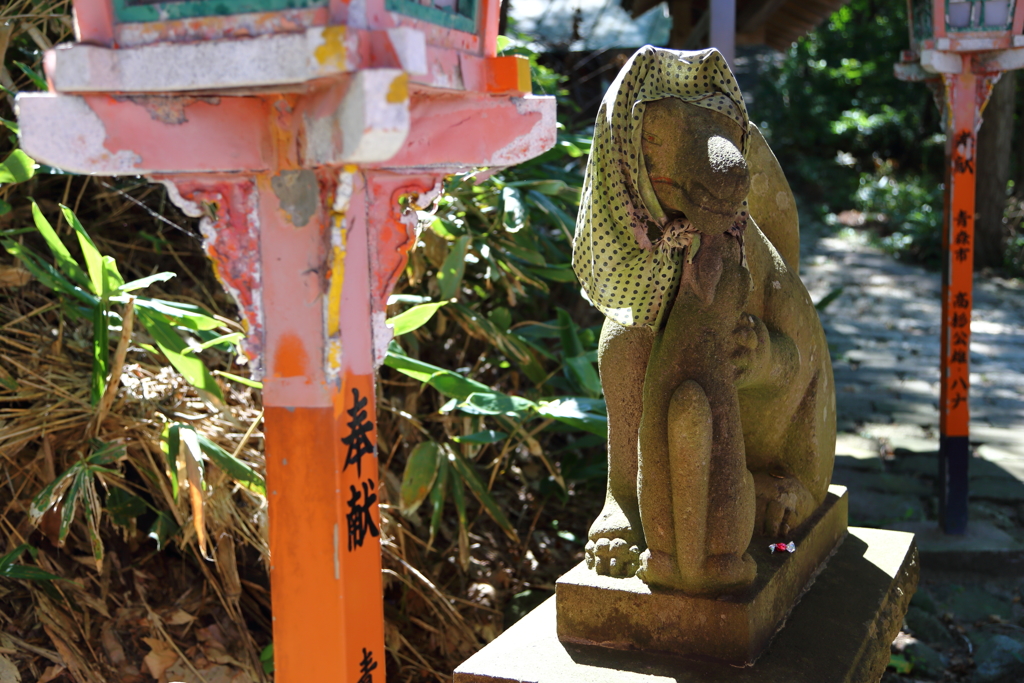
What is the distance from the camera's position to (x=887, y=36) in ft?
43.9

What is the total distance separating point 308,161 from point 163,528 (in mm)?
1843

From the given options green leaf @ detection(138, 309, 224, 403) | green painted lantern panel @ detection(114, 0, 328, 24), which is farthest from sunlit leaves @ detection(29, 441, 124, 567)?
green painted lantern panel @ detection(114, 0, 328, 24)

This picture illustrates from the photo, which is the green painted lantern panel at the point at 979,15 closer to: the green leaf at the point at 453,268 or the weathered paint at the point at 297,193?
the green leaf at the point at 453,268

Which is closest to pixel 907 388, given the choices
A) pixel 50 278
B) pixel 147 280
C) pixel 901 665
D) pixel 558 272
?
pixel 901 665

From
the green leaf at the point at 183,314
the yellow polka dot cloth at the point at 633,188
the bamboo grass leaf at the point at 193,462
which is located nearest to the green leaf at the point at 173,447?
the bamboo grass leaf at the point at 193,462

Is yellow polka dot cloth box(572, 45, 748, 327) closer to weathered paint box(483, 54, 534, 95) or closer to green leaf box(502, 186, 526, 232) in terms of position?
weathered paint box(483, 54, 534, 95)

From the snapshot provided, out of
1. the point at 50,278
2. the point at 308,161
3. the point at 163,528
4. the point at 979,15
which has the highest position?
the point at 979,15

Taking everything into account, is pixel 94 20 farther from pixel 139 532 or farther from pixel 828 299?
pixel 828 299

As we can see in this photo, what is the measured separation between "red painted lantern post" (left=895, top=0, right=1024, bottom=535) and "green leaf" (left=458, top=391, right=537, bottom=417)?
2011 millimetres

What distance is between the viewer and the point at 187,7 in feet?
4.24

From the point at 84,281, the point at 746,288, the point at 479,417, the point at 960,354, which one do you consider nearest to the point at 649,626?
the point at 746,288

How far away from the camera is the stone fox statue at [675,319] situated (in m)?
1.98

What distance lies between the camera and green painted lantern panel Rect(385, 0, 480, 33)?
137cm

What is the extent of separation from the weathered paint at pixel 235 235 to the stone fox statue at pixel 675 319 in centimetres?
83
